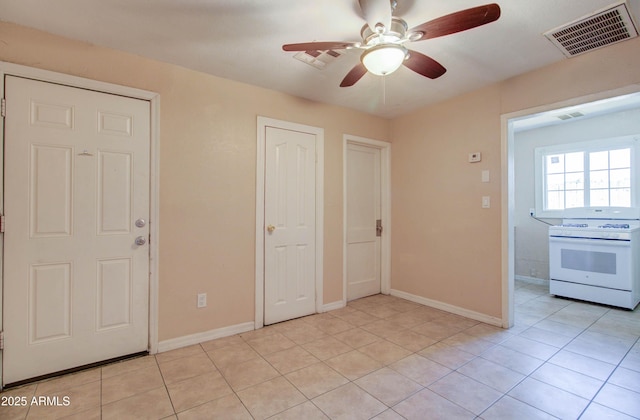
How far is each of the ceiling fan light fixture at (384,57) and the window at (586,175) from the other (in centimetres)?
408

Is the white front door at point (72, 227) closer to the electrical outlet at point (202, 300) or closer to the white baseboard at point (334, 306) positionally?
the electrical outlet at point (202, 300)

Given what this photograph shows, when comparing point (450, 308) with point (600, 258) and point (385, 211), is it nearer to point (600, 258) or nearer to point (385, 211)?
point (385, 211)

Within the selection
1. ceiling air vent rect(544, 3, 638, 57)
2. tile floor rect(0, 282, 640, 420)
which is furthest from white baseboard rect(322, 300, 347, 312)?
ceiling air vent rect(544, 3, 638, 57)

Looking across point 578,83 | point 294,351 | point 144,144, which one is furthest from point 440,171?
point 144,144

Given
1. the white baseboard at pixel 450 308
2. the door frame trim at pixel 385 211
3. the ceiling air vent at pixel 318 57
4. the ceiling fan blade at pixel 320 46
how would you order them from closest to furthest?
the ceiling fan blade at pixel 320 46 < the ceiling air vent at pixel 318 57 < the white baseboard at pixel 450 308 < the door frame trim at pixel 385 211

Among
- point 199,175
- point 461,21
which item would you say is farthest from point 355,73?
point 199,175

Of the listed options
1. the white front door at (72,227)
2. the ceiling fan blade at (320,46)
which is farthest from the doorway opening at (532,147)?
the white front door at (72,227)

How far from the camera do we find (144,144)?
7.86ft

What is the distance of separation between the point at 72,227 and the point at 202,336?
137 centimetres

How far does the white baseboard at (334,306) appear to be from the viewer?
3419 millimetres

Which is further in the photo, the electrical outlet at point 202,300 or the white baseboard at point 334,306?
the white baseboard at point 334,306

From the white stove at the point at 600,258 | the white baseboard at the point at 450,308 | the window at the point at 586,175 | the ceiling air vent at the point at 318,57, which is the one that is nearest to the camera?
the ceiling air vent at the point at 318,57

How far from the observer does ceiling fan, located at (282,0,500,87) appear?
1.46 m

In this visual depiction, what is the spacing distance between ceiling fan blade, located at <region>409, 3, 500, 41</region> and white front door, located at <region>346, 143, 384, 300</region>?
2251 millimetres
